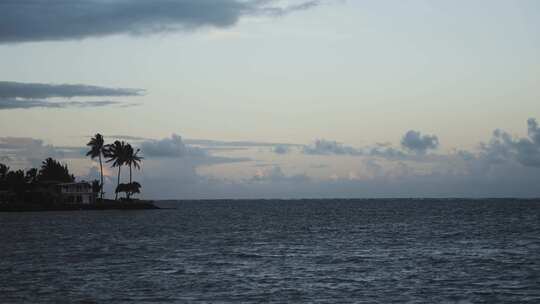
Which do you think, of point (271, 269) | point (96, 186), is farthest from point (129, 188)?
point (271, 269)

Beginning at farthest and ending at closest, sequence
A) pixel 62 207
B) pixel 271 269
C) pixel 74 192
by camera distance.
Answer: pixel 74 192
pixel 62 207
pixel 271 269

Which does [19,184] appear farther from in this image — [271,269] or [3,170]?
[271,269]

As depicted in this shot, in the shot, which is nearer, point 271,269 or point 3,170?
point 271,269

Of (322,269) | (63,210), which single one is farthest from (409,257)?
(63,210)

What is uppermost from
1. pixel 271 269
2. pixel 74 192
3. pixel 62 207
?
pixel 74 192

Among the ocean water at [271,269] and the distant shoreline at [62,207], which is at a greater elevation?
the distant shoreline at [62,207]

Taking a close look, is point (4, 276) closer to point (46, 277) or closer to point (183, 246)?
point (46, 277)

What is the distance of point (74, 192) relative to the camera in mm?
155375

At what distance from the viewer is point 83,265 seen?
154 feet

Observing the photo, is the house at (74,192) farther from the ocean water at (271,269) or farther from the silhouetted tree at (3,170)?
the ocean water at (271,269)

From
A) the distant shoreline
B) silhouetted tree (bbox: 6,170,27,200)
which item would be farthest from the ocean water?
silhouetted tree (bbox: 6,170,27,200)

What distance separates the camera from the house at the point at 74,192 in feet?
507

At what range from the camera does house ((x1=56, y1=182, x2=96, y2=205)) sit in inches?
6083

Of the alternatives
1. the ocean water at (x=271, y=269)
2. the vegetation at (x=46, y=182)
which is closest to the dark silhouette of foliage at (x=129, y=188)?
the vegetation at (x=46, y=182)
